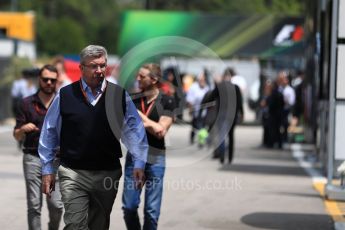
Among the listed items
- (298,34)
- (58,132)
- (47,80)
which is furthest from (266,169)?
(298,34)

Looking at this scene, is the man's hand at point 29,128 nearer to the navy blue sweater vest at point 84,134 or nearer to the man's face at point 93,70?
the navy blue sweater vest at point 84,134

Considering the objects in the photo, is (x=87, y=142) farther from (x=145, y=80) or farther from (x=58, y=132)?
(x=145, y=80)

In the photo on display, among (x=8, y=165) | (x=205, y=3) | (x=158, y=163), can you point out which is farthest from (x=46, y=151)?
(x=205, y=3)

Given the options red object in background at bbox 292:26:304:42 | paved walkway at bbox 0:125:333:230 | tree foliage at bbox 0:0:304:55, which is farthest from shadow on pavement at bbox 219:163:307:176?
tree foliage at bbox 0:0:304:55

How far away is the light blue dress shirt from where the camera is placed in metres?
7.52

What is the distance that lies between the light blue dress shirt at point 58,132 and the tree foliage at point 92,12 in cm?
6605

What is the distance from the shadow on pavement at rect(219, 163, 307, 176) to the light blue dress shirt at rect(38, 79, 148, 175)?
35.6 ft

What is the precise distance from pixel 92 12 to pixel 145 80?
12670 cm

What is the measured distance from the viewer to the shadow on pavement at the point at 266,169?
18.7 m

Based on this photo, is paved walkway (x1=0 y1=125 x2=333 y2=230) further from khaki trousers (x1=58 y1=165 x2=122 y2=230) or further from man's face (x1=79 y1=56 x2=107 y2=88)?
man's face (x1=79 y1=56 x2=107 y2=88)

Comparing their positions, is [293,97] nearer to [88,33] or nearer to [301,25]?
[301,25]

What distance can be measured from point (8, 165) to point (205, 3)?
241ft

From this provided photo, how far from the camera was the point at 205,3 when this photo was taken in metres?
91.4

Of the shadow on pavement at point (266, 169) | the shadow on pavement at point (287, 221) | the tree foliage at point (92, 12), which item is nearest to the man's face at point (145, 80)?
the shadow on pavement at point (287, 221)
